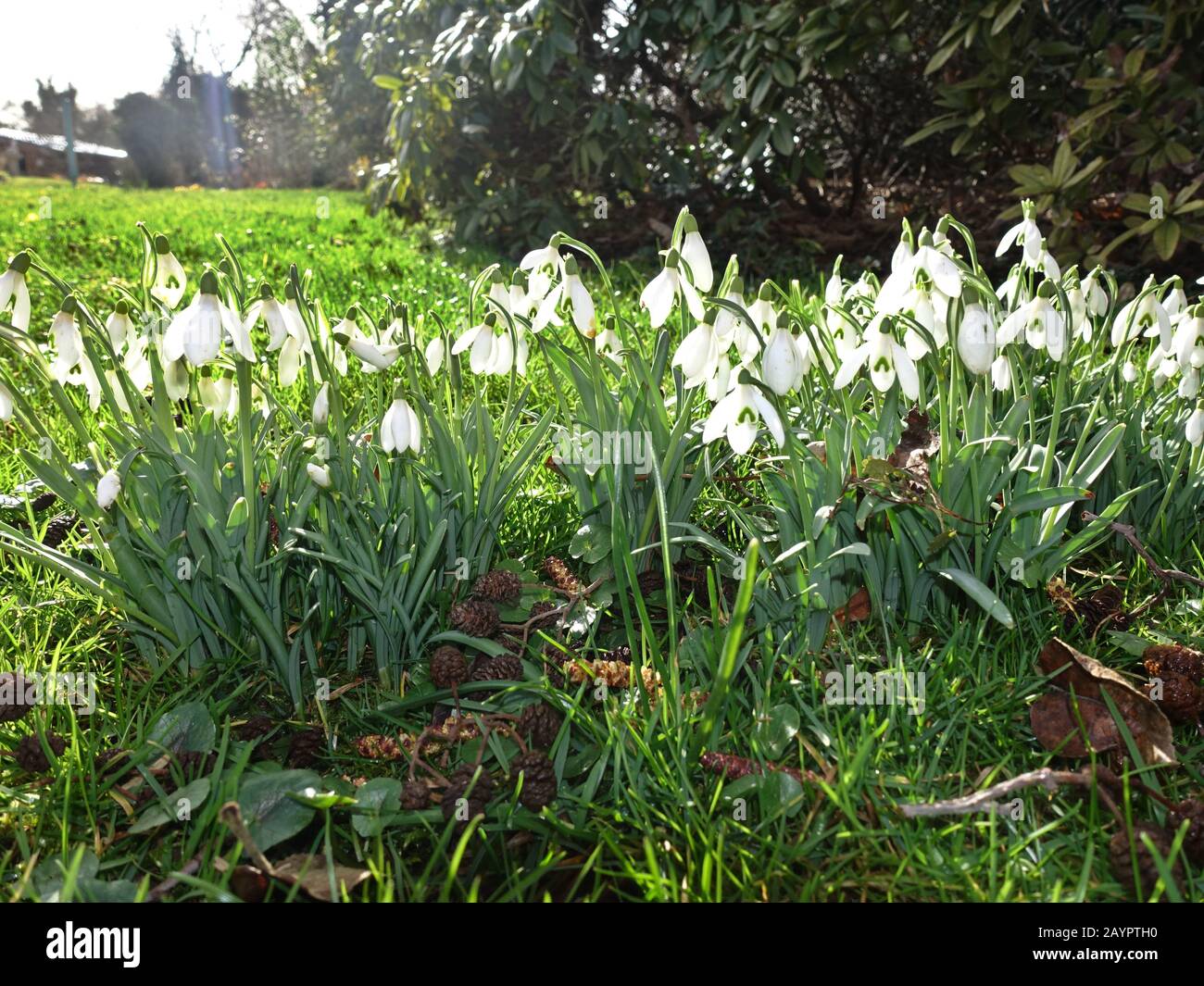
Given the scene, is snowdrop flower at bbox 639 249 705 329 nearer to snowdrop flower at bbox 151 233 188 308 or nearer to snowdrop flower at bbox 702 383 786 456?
snowdrop flower at bbox 702 383 786 456

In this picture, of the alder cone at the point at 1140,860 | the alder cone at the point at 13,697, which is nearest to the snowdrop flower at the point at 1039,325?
the alder cone at the point at 1140,860

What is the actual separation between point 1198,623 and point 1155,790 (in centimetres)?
55

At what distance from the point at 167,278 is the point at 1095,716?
1.71m

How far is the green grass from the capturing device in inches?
47.5

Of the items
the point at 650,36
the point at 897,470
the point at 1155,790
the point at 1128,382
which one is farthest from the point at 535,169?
the point at 1155,790

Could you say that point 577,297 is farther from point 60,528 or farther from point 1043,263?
point 60,528

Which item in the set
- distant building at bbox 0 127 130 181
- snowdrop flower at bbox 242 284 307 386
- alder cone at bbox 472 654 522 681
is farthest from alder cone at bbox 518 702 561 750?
distant building at bbox 0 127 130 181

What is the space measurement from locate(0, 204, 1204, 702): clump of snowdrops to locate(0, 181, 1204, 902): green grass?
4.5 inches

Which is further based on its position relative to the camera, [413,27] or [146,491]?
[413,27]

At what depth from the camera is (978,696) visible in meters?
1.51

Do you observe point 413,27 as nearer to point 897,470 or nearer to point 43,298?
point 43,298

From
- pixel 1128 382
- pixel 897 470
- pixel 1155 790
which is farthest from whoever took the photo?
pixel 1128 382

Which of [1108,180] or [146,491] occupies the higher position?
[1108,180]

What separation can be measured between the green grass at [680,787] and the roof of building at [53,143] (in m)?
28.5
